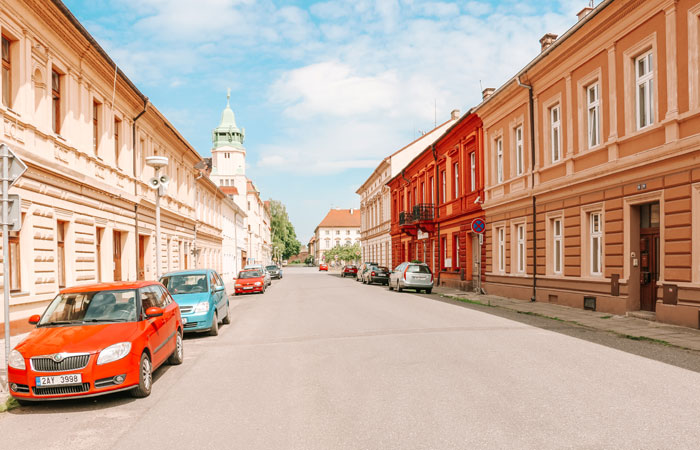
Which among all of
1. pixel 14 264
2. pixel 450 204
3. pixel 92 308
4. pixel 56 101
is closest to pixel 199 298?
pixel 14 264

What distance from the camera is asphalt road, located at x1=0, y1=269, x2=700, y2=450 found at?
5.08m

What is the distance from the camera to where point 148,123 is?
24.7m

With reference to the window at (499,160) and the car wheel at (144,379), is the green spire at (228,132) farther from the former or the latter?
the car wheel at (144,379)

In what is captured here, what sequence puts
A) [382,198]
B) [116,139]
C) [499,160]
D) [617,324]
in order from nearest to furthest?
[617,324] < [116,139] < [499,160] < [382,198]

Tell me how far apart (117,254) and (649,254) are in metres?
17.8

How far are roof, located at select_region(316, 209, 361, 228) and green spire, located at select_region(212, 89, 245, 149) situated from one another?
194ft

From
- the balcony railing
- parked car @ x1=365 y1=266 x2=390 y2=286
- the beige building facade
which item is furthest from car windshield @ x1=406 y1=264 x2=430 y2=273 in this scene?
the beige building facade

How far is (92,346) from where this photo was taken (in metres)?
6.70

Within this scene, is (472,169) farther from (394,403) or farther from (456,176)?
A: (394,403)

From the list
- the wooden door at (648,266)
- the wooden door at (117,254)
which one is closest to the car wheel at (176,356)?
the wooden door at (648,266)

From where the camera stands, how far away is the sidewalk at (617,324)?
35.2 ft

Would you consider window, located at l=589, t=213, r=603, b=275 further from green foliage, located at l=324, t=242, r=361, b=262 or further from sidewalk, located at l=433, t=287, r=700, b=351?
green foliage, located at l=324, t=242, r=361, b=262

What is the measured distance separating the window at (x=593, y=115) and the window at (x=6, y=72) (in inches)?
614

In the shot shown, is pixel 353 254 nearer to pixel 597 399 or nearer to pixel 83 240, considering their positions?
pixel 83 240
